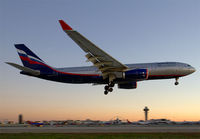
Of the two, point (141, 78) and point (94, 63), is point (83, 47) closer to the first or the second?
point (94, 63)

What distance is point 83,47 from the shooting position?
33.0 meters

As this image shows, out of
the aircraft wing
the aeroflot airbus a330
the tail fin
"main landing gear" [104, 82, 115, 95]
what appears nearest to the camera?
the aircraft wing

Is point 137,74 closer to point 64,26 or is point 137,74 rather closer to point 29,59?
point 64,26

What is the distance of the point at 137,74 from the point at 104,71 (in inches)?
224

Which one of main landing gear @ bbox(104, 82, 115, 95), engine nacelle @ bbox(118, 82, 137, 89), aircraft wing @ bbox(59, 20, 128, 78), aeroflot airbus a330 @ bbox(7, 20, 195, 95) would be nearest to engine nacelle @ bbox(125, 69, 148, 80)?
aeroflot airbus a330 @ bbox(7, 20, 195, 95)

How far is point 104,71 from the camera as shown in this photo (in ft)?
133

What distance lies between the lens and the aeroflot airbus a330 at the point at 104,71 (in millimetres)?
38750

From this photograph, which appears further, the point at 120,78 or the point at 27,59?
the point at 27,59

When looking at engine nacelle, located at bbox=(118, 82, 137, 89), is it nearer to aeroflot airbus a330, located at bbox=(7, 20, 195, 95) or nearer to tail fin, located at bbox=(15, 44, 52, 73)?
aeroflot airbus a330, located at bbox=(7, 20, 195, 95)

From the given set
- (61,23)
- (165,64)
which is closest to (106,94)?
(165,64)

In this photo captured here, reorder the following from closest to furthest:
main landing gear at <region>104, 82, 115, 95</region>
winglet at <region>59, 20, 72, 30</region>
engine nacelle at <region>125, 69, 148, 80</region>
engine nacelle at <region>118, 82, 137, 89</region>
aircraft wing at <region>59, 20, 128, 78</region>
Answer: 1. winglet at <region>59, 20, 72, 30</region>
2. aircraft wing at <region>59, 20, 128, 78</region>
3. engine nacelle at <region>125, 69, 148, 80</region>
4. main landing gear at <region>104, 82, 115, 95</region>
5. engine nacelle at <region>118, 82, 137, 89</region>

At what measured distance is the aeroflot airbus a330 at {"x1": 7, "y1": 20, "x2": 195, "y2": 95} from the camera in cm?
3875

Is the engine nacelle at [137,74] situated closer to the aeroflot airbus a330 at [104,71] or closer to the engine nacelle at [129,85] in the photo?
the aeroflot airbus a330 at [104,71]

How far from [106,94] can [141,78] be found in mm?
8280
